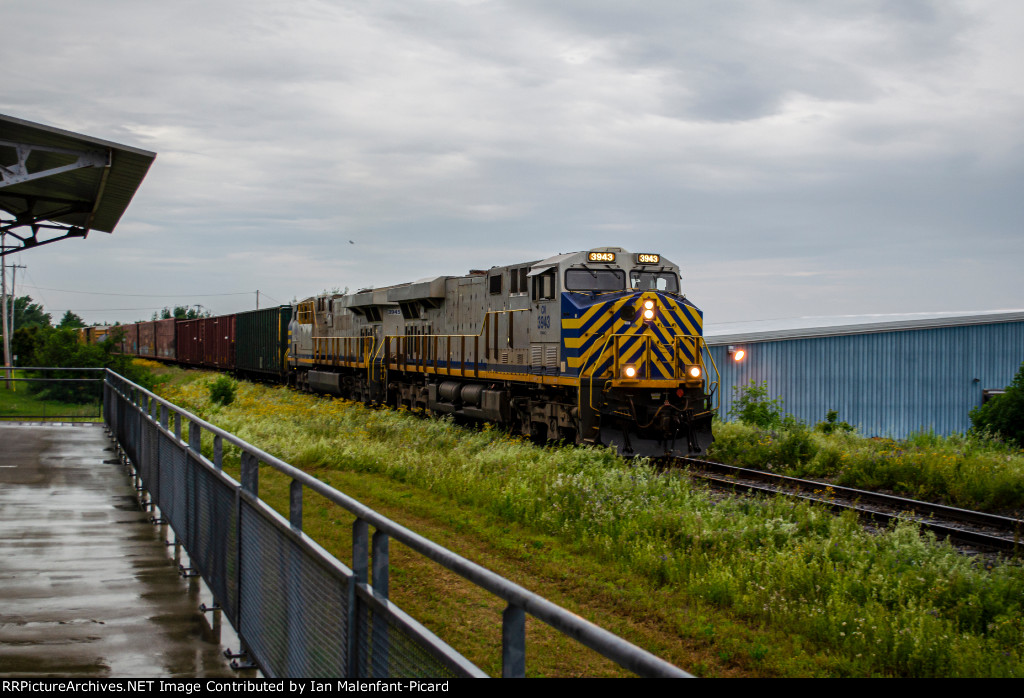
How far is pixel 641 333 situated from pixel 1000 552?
7.04 metres

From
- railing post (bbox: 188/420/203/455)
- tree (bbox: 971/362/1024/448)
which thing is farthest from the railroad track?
tree (bbox: 971/362/1024/448)

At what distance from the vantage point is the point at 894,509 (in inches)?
482

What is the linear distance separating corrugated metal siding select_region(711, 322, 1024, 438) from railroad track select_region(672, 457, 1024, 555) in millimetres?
11441

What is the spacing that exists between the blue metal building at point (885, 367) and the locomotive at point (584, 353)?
9.48 metres

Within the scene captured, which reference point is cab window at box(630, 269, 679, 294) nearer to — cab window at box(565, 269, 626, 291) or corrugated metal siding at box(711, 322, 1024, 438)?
cab window at box(565, 269, 626, 291)

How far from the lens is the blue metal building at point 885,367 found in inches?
1059

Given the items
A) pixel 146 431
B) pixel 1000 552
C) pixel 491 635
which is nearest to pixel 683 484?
pixel 1000 552

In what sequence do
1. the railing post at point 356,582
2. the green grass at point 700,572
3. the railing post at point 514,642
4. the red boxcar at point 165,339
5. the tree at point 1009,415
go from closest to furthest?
the railing post at point 514,642 < the railing post at point 356,582 < the green grass at point 700,572 < the tree at point 1009,415 < the red boxcar at point 165,339

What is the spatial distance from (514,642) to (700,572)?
6417mm

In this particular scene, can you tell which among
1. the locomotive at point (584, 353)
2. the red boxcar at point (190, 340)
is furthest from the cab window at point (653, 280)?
the red boxcar at point (190, 340)

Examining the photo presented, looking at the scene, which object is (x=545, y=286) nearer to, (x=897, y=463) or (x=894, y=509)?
(x=897, y=463)

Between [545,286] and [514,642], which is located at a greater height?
[545,286]

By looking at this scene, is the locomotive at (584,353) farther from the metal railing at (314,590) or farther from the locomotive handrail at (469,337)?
the metal railing at (314,590)

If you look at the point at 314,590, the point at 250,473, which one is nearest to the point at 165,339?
the point at 250,473
